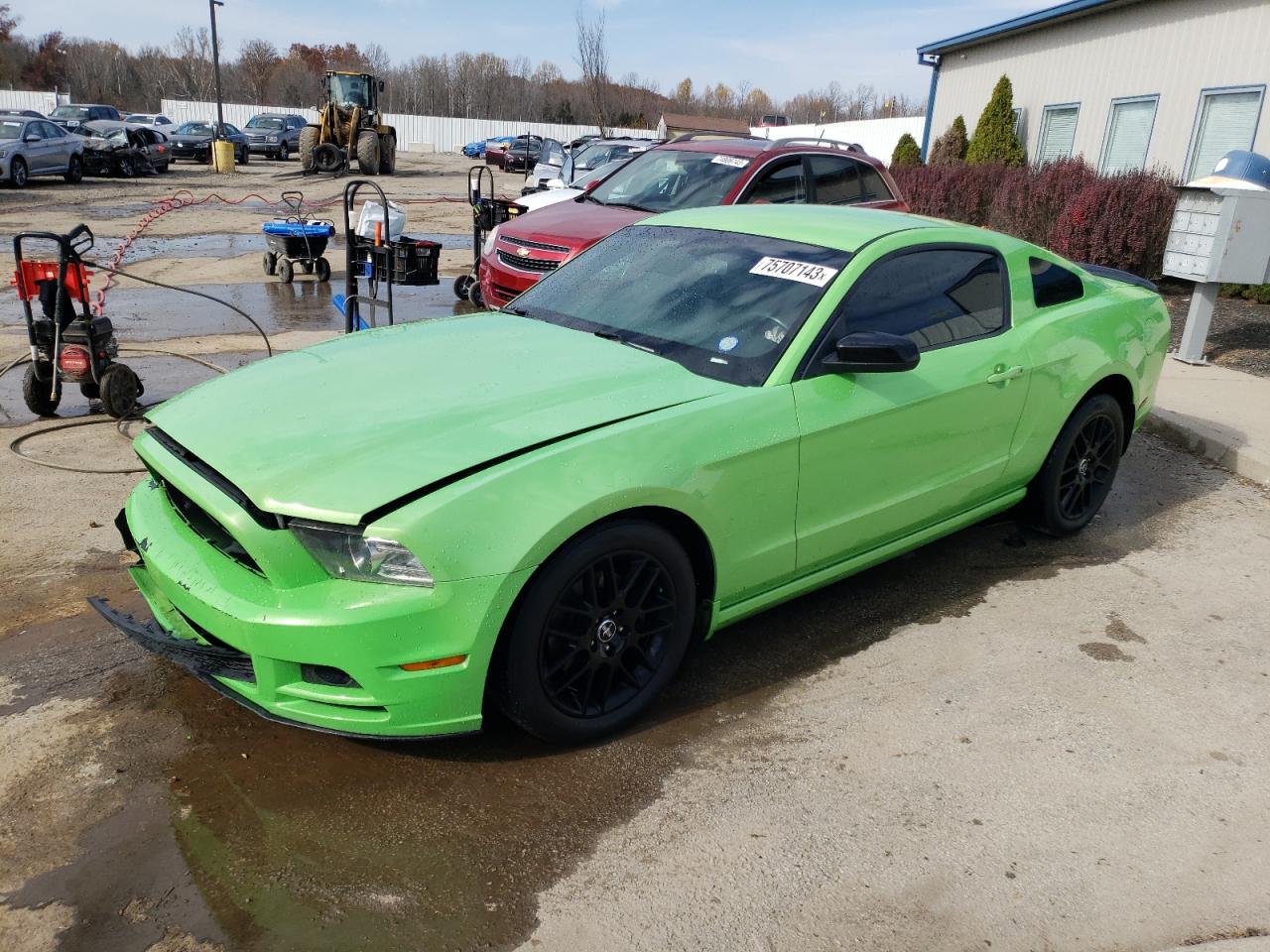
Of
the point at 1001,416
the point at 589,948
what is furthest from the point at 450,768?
the point at 1001,416

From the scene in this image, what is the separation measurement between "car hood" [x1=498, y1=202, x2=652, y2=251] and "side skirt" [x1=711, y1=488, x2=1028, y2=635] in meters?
4.80

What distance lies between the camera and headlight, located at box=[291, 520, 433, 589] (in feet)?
8.84

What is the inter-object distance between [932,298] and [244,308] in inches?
335

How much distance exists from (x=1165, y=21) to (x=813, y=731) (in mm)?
15854

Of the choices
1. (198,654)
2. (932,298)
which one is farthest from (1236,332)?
(198,654)

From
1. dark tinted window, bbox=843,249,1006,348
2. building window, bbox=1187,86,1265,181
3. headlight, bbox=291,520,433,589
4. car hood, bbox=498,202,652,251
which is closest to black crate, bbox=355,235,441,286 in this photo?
car hood, bbox=498,202,652,251

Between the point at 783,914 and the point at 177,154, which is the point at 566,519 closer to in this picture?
the point at 783,914

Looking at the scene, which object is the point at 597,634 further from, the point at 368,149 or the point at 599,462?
the point at 368,149

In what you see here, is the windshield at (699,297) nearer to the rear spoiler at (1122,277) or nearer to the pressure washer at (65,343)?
the rear spoiler at (1122,277)

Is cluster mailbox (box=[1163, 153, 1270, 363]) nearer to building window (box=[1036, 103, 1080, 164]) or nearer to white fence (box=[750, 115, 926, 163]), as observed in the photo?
building window (box=[1036, 103, 1080, 164])

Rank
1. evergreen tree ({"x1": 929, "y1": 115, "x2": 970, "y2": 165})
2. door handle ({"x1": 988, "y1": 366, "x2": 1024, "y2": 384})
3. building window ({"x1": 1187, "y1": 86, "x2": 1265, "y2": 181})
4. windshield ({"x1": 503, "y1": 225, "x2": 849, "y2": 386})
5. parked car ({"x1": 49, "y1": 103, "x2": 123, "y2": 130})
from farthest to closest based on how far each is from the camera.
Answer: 1. parked car ({"x1": 49, "y1": 103, "x2": 123, "y2": 130})
2. evergreen tree ({"x1": 929, "y1": 115, "x2": 970, "y2": 165})
3. building window ({"x1": 1187, "y1": 86, "x2": 1265, "y2": 181})
4. door handle ({"x1": 988, "y1": 366, "x2": 1024, "y2": 384})
5. windshield ({"x1": 503, "y1": 225, "x2": 849, "y2": 386})

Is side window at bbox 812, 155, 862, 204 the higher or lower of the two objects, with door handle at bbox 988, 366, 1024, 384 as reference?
higher

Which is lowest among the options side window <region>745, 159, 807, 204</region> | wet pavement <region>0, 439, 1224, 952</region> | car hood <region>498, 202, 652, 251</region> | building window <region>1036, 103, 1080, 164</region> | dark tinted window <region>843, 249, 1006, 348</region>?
wet pavement <region>0, 439, 1224, 952</region>

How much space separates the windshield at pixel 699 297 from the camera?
143 inches
